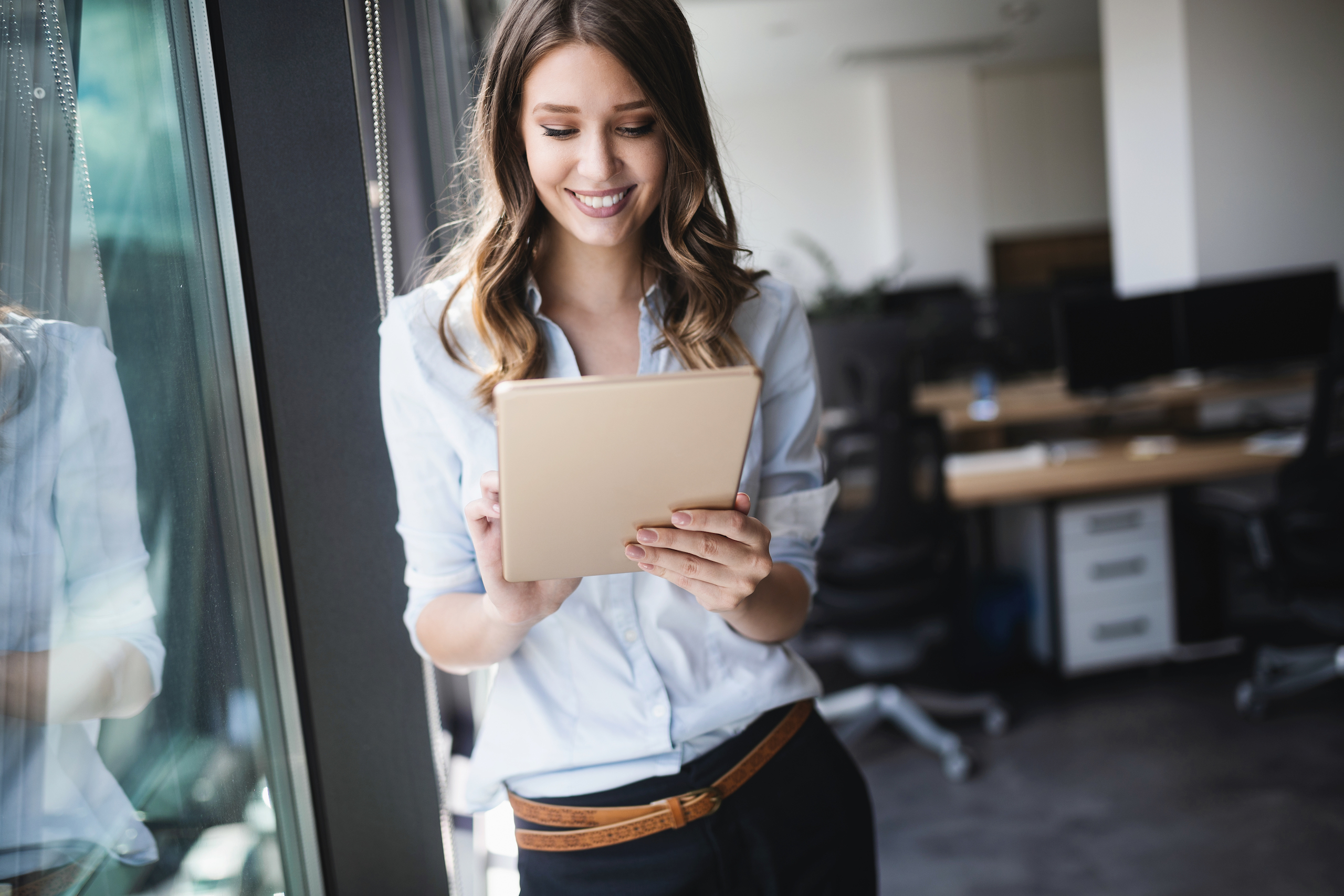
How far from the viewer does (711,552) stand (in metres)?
0.73

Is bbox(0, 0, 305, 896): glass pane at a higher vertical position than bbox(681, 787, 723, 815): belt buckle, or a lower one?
higher

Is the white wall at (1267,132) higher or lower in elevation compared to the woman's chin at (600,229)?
higher

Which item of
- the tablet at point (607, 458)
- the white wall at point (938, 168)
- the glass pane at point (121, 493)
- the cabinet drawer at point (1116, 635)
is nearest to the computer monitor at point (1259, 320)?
the cabinet drawer at point (1116, 635)

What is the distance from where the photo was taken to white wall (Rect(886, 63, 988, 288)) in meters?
8.02

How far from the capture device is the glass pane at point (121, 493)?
538mm

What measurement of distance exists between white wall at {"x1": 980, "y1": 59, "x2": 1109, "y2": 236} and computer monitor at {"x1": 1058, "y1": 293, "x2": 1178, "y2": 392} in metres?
5.12

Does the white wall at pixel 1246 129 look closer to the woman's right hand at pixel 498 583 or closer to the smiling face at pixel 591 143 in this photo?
the smiling face at pixel 591 143

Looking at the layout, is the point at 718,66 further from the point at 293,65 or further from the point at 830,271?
the point at 293,65

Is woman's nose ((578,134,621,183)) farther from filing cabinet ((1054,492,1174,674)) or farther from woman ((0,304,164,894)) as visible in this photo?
filing cabinet ((1054,492,1174,674))

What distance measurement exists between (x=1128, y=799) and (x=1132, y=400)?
5.32 feet

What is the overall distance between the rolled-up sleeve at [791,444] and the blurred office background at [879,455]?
230mm

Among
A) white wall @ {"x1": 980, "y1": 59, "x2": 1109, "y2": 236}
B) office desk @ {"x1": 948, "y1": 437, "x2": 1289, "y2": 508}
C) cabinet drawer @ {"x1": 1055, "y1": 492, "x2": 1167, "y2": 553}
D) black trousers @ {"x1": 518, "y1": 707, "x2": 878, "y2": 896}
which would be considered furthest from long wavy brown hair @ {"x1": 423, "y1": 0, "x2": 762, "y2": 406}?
white wall @ {"x1": 980, "y1": 59, "x2": 1109, "y2": 236}

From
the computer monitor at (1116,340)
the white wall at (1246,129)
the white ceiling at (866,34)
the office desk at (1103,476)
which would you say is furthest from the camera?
the white ceiling at (866,34)

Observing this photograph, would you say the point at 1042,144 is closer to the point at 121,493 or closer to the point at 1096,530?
the point at 1096,530
